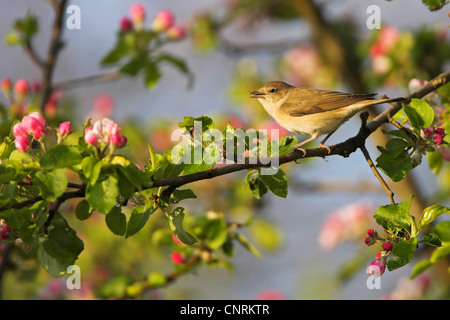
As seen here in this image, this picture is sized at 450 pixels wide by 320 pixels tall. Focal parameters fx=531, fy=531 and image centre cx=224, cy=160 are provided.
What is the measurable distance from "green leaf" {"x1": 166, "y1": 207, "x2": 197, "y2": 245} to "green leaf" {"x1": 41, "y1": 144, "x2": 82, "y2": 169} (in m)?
0.47

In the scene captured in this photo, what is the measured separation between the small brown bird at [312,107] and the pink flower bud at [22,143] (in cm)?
166

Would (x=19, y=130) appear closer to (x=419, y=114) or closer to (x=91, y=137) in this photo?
(x=91, y=137)

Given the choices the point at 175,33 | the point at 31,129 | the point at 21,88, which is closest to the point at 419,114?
the point at 31,129

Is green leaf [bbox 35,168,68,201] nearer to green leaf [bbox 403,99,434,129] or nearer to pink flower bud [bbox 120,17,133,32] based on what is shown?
green leaf [bbox 403,99,434,129]

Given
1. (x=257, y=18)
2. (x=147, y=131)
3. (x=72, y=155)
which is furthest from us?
(x=257, y=18)

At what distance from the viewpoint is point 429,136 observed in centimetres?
212

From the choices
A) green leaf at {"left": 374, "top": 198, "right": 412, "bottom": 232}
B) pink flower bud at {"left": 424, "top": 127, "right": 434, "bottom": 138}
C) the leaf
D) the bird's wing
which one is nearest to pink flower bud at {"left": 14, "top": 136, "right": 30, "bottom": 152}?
the leaf

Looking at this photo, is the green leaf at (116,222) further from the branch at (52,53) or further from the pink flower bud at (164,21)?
the pink flower bud at (164,21)

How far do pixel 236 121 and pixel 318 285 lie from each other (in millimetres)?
3263

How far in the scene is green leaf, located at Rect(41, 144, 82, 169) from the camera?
1.72m

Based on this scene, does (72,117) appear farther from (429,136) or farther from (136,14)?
(429,136)

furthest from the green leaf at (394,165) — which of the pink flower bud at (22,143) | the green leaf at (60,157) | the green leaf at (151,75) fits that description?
the green leaf at (151,75)

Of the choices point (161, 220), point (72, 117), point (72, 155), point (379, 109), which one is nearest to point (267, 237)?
point (161, 220)

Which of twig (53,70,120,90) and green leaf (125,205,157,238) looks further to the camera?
twig (53,70,120,90)
